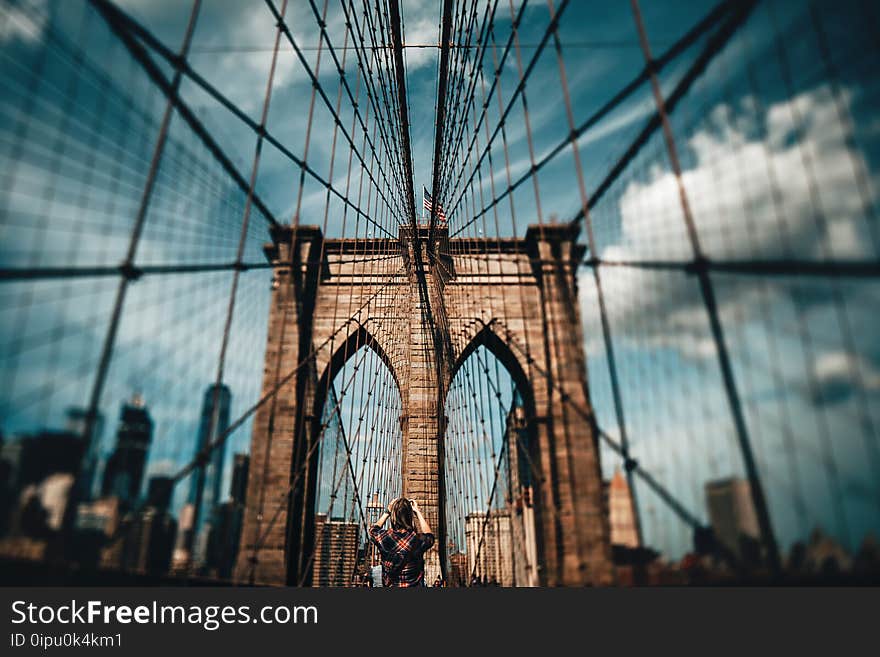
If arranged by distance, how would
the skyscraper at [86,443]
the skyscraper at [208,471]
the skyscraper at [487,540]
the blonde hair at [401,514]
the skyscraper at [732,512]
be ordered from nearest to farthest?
the skyscraper at [732,512] < the skyscraper at [86,443] < the skyscraper at [208,471] < the blonde hair at [401,514] < the skyscraper at [487,540]

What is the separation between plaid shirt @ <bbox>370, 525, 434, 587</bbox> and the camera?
3.29 meters

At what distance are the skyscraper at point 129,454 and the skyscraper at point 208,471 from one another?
47 cm

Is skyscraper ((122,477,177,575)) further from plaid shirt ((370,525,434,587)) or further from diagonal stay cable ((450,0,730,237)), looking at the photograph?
diagonal stay cable ((450,0,730,237))

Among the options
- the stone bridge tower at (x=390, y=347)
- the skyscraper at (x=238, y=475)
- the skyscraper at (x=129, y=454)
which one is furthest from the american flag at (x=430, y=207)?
the skyscraper at (x=129, y=454)

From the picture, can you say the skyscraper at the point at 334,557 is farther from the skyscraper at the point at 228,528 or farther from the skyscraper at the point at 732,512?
the skyscraper at the point at 732,512

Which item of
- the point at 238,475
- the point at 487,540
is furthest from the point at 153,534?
the point at 487,540

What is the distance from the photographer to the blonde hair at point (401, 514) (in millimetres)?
3455

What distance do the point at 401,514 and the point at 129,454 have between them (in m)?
2.15

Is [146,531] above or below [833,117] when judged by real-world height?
below

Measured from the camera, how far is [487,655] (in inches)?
51.0

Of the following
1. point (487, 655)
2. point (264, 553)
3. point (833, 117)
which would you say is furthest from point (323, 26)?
point (264, 553)

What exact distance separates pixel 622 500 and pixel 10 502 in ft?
5.83

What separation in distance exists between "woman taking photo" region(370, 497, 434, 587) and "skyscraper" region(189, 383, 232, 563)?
4.12 ft

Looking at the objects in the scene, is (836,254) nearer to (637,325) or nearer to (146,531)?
(637,325)
